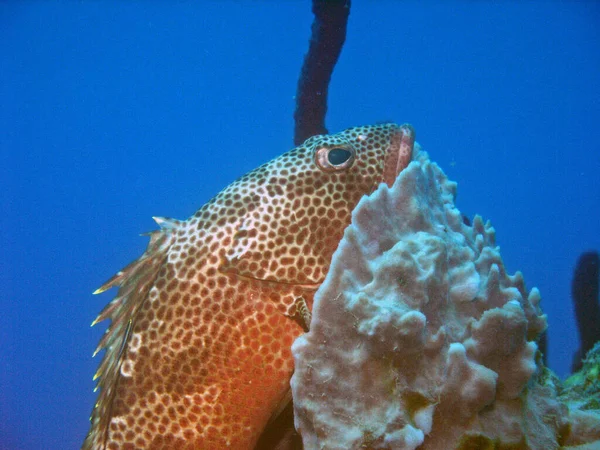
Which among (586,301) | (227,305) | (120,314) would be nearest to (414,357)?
(227,305)

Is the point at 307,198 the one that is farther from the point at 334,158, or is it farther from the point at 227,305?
the point at 227,305

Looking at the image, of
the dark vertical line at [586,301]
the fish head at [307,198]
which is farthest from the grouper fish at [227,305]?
the dark vertical line at [586,301]

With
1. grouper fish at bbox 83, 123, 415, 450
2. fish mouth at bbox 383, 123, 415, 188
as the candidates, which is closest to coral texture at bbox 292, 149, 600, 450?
grouper fish at bbox 83, 123, 415, 450

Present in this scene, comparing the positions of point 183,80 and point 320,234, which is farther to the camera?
point 183,80

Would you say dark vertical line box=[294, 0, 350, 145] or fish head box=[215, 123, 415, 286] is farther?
dark vertical line box=[294, 0, 350, 145]

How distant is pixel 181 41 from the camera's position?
10838 cm

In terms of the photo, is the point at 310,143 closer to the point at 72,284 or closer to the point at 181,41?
the point at 72,284

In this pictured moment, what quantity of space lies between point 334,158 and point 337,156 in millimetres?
28

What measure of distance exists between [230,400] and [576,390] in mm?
2655

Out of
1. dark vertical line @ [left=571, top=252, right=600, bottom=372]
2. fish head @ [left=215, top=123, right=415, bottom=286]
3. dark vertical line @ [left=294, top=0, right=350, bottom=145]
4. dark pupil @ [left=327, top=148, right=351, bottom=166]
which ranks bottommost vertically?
fish head @ [left=215, top=123, right=415, bottom=286]

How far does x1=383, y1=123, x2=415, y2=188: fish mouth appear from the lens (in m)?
2.91

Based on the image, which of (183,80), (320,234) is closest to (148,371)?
(320,234)

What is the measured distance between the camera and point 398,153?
2969 millimetres

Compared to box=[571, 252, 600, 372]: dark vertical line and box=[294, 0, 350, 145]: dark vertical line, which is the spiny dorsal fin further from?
box=[571, 252, 600, 372]: dark vertical line
